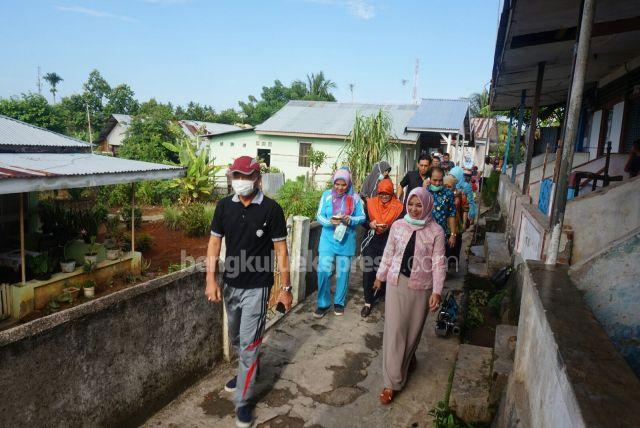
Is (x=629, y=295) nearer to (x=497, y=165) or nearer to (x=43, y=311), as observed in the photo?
(x=43, y=311)

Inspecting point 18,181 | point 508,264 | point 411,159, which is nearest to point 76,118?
point 411,159

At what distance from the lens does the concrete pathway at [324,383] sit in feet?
11.2

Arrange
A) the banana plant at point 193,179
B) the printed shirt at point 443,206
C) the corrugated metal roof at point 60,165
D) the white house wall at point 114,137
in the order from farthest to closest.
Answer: the white house wall at point 114,137
the banana plant at point 193,179
the corrugated metal roof at point 60,165
the printed shirt at point 443,206

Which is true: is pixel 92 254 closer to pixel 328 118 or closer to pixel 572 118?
pixel 572 118

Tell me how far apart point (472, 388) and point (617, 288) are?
1265 millimetres

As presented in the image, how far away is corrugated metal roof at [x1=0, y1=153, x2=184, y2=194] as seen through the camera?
575cm

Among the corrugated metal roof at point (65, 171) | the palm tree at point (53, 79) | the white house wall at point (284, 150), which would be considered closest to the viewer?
the corrugated metal roof at point (65, 171)

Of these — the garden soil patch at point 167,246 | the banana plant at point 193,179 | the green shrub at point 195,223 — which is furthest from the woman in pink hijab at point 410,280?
the banana plant at point 193,179

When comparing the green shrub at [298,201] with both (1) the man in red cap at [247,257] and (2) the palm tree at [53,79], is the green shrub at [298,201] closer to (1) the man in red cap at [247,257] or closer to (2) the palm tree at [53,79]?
(1) the man in red cap at [247,257]

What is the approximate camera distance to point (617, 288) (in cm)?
298

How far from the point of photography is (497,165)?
2452cm

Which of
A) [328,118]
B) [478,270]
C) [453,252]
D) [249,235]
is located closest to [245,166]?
[249,235]

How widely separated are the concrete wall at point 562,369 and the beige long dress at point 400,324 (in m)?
0.80

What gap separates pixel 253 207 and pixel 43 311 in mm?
5339
